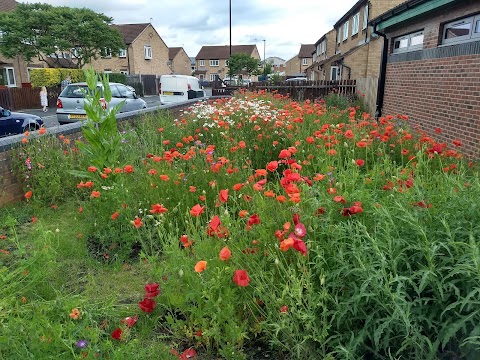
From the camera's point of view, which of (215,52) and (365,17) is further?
(215,52)

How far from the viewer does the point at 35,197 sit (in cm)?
463

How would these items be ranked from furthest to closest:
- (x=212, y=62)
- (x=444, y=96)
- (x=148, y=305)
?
(x=212, y=62) → (x=444, y=96) → (x=148, y=305)

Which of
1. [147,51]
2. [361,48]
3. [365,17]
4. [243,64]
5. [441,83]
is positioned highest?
[147,51]

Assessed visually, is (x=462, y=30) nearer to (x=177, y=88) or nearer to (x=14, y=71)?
(x=177, y=88)

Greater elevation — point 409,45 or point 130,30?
point 130,30

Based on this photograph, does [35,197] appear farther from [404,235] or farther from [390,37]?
[390,37]

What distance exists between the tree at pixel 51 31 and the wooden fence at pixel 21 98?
748 centimetres

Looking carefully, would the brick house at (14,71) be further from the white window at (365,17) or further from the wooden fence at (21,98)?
the white window at (365,17)

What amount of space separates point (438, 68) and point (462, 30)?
799 mm

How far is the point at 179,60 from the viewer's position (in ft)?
202

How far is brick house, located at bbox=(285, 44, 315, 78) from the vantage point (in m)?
76.9

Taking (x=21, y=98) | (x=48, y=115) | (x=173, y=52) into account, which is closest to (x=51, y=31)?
(x=21, y=98)

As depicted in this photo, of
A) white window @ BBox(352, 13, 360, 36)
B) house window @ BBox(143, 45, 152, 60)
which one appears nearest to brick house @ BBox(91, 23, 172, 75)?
house window @ BBox(143, 45, 152, 60)

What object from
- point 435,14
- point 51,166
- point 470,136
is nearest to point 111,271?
point 51,166
